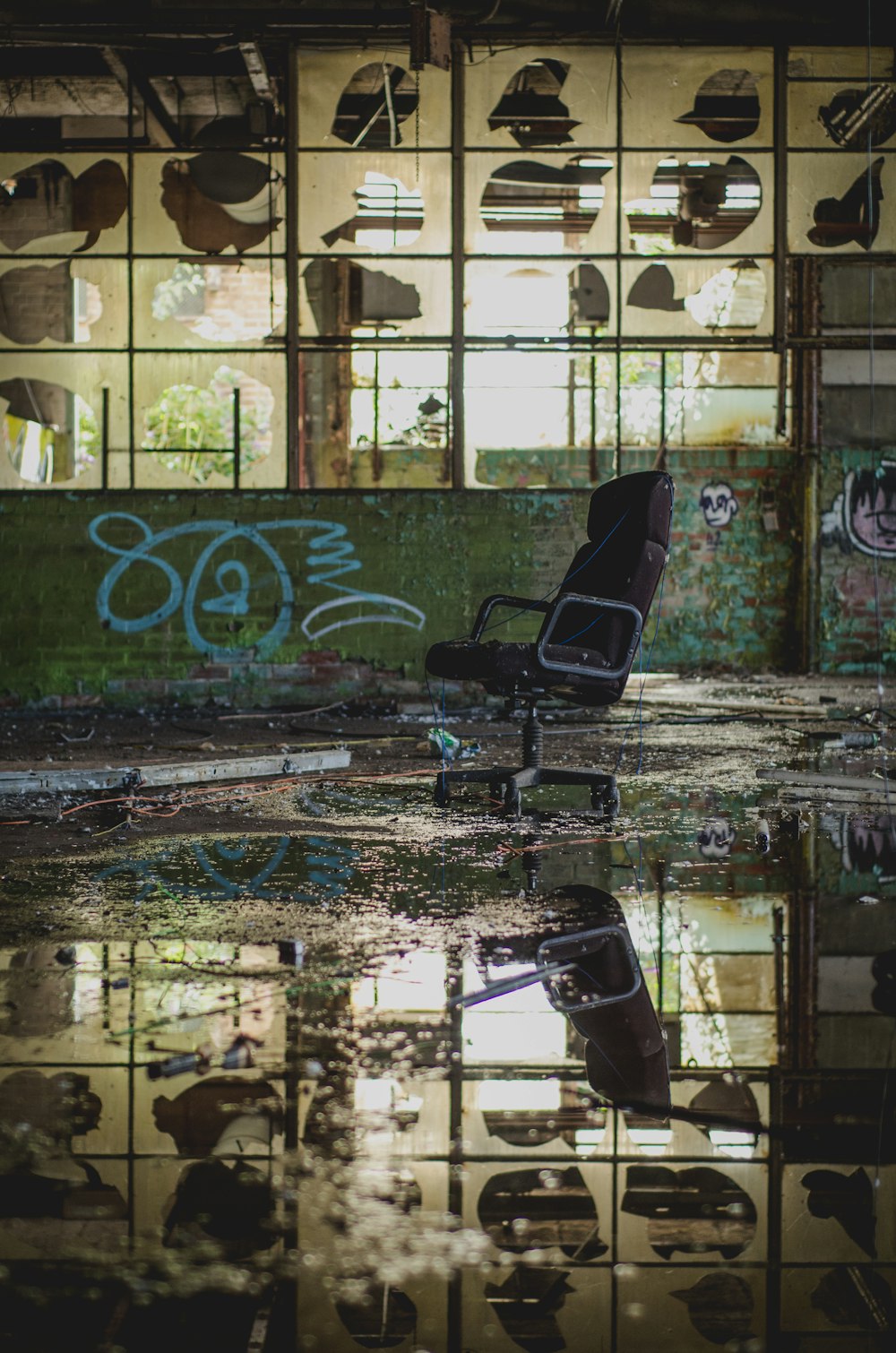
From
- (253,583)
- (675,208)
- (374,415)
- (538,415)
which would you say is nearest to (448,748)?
(253,583)

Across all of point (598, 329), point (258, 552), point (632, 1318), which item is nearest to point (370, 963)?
point (632, 1318)

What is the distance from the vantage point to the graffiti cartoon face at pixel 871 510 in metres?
9.62

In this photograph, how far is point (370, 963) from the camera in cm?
251

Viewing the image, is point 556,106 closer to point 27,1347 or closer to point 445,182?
point 445,182

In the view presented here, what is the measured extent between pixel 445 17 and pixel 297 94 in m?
1.19

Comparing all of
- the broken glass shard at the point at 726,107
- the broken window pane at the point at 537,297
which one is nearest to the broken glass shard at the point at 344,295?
the broken window pane at the point at 537,297

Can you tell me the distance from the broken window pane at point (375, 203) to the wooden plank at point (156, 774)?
4.91 meters

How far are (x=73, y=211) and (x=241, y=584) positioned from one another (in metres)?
2.92

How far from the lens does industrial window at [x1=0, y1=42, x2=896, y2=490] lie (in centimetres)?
881

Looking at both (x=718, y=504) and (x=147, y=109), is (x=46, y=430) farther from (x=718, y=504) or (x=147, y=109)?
(x=718, y=504)

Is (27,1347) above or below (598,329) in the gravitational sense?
below

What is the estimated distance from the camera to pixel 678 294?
Result: 909 cm

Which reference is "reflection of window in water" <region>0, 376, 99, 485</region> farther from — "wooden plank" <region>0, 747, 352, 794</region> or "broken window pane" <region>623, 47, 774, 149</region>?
"broken window pane" <region>623, 47, 774, 149</region>

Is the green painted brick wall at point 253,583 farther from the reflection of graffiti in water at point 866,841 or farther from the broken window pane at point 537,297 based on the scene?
the reflection of graffiti in water at point 866,841
